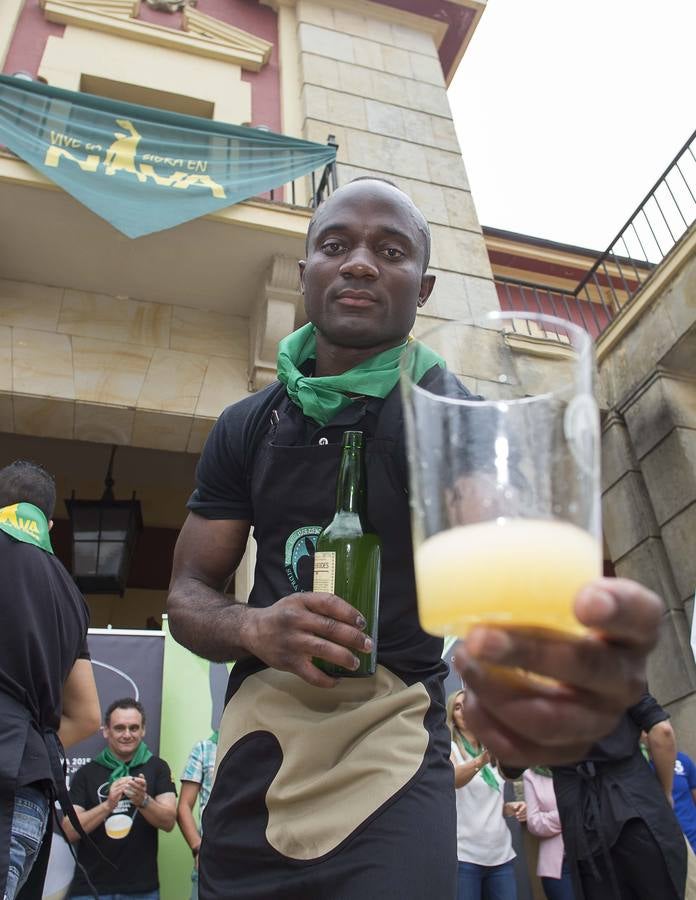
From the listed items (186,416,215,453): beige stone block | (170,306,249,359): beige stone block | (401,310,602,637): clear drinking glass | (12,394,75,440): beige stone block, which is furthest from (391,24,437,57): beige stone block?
(401,310,602,637): clear drinking glass

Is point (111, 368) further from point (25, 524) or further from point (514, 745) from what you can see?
point (514, 745)

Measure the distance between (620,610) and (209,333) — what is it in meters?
6.00

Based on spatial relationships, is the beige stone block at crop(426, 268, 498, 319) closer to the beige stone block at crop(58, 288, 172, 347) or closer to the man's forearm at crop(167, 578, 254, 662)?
the beige stone block at crop(58, 288, 172, 347)

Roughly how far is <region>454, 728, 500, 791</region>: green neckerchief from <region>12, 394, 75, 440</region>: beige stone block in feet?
12.8

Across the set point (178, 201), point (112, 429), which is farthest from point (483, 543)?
point (112, 429)

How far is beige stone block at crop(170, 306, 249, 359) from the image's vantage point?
243 inches

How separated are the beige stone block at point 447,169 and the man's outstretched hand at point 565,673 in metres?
7.58

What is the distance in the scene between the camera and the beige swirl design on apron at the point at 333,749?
1.21 m

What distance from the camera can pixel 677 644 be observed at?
5.67 metres

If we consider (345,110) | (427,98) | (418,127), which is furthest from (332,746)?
(427,98)

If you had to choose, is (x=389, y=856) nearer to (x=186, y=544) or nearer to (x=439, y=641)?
(x=439, y=641)

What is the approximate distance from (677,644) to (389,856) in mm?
5298

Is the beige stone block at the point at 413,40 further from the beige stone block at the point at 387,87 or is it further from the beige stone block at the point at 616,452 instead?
the beige stone block at the point at 616,452

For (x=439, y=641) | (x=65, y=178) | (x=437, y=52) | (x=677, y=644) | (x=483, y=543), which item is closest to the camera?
(x=483, y=543)
